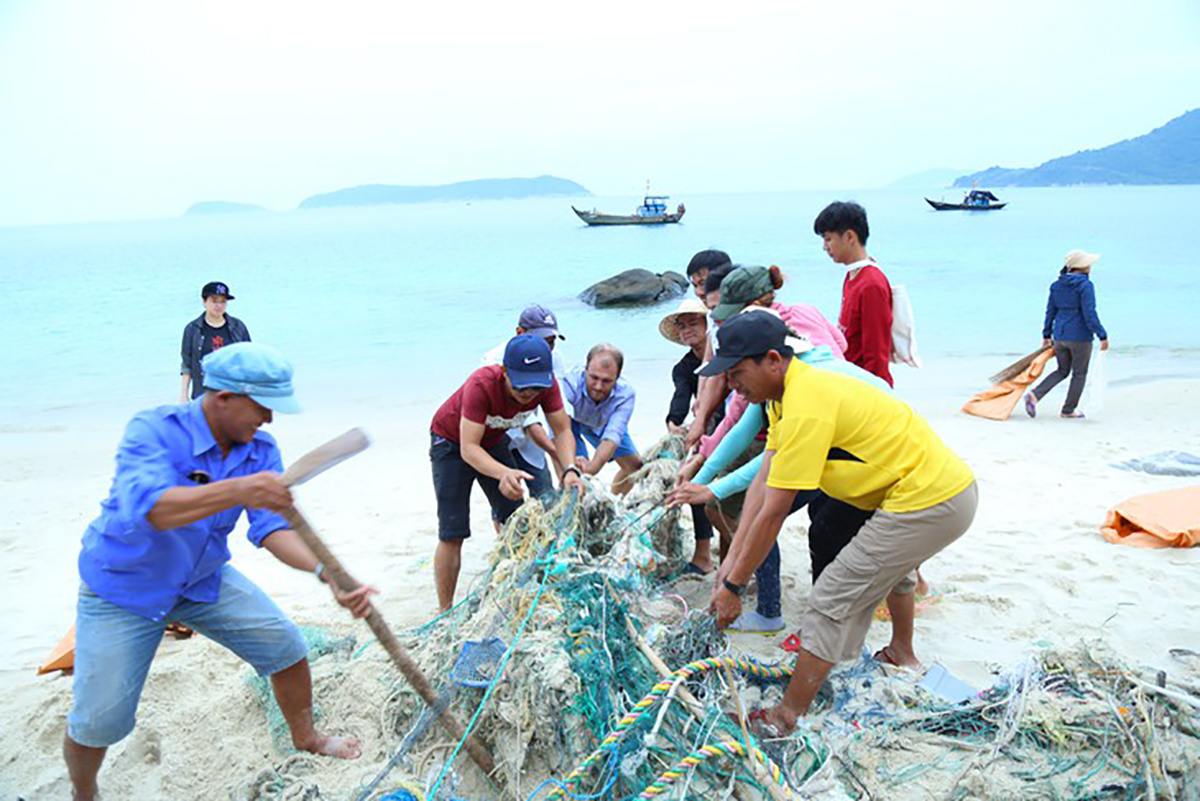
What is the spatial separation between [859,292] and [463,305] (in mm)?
22582

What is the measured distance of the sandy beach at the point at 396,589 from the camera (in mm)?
3131

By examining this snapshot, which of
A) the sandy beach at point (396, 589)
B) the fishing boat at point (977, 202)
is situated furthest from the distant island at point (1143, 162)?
the sandy beach at point (396, 589)

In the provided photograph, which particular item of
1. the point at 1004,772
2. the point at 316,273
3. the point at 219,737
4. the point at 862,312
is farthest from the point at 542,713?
the point at 316,273

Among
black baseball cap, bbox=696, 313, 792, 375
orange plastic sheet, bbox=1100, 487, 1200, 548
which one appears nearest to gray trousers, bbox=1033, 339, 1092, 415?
orange plastic sheet, bbox=1100, 487, 1200, 548

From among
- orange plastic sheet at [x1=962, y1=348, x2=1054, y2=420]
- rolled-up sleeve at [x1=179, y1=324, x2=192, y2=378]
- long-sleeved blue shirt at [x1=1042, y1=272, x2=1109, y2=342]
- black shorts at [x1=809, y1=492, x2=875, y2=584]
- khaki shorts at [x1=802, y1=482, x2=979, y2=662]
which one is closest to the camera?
khaki shorts at [x1=802, y1=482, x2=979, y2=662]

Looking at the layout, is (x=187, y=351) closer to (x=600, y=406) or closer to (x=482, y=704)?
(x=600, y=406)

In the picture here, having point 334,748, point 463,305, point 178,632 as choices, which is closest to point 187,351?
point 178,632

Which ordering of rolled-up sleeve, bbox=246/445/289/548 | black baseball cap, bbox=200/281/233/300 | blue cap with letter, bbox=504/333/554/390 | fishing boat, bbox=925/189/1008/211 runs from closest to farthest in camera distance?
rolled-up sleeve, bbox=246/445/289/548, blue cap with letter, bbox=504/333/554/390, black baseball cap, bbox=200/281/233/300, fishing boat, bbox=925/189/1008/211

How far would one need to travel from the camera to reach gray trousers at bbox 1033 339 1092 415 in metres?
8.59

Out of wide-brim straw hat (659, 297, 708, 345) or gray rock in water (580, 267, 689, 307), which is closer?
wide-brim straw hat (659, 297, 708, 345)

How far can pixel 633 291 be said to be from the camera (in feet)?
74.4

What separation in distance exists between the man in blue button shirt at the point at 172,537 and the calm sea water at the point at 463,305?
9.32 meters

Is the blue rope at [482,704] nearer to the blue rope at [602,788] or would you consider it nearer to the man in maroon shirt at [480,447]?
the blue rope at [602,788]

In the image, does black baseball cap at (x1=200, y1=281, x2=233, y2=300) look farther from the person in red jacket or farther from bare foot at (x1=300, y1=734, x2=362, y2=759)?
the person in red jacket
